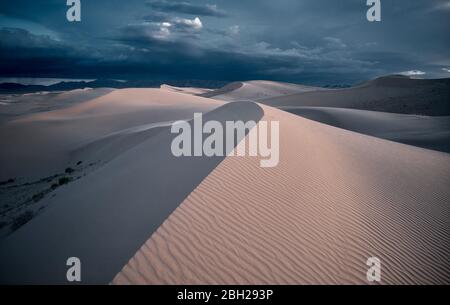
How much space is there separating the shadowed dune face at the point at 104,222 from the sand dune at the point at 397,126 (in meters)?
14.5

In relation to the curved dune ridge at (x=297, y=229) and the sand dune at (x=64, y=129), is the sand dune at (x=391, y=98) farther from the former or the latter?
the curved dune ridge at (x=297, y=229)

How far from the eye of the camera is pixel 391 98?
1647 inches

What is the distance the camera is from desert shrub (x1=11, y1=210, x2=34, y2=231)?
6.57 meters

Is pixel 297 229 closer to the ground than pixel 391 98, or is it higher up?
closer to the ground

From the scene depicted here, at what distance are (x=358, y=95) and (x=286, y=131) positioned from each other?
157 ft

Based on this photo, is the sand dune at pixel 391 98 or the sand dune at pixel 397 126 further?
the sand dune at pixel 391 98

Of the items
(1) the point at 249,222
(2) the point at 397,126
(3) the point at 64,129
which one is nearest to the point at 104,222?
(1) the point at 249,222

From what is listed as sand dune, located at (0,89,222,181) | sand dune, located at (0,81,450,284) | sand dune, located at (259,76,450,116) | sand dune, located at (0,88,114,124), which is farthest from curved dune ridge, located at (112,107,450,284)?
sand dune, located at (259,76,450,116)

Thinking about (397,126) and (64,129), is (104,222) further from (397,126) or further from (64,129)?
(397,126)

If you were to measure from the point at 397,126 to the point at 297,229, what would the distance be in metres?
20.4

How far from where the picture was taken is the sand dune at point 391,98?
34744 millimetres

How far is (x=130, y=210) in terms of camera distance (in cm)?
491

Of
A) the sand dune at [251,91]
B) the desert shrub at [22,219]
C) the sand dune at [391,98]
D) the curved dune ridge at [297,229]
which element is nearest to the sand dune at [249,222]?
the curved dune ridge at [297,229]
